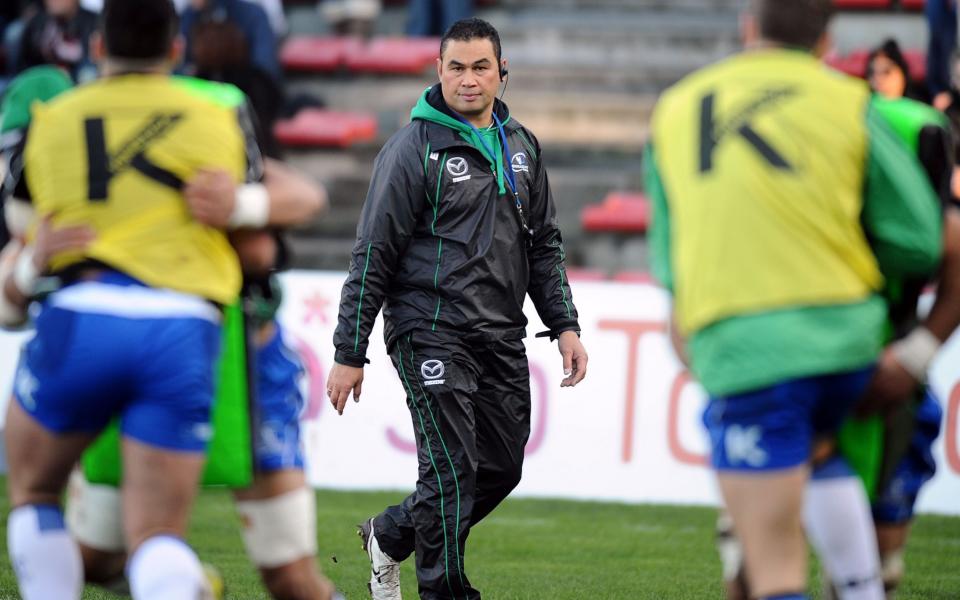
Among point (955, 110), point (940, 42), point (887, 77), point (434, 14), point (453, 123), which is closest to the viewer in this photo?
point (453, 123)

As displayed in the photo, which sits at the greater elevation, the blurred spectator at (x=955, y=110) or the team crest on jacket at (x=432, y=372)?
the team crest on jacket at (x=432, y=372)

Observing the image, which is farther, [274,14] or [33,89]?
[274,14]

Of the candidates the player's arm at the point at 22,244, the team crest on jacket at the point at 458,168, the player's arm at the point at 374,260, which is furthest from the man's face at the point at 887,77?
the player's arm at the point at 22,244

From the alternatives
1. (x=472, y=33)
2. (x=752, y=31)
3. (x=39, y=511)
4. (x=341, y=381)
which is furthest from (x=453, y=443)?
(x=752, y=31)

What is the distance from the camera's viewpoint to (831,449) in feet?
14.3

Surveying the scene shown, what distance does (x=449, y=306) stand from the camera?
20.8ft

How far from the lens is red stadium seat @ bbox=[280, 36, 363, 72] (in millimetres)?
17047

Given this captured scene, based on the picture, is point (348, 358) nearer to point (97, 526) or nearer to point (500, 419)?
point (500, 419)

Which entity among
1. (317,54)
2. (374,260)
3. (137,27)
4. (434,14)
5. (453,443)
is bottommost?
(317,54)

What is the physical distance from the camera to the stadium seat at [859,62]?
14336 millimetres

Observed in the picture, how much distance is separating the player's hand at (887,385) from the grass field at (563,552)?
311cm

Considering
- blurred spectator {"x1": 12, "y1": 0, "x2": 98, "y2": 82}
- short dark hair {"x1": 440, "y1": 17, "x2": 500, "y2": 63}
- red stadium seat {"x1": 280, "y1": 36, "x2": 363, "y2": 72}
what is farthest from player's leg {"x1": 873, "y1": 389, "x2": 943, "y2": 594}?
red stadium seat {"x1": 280, "y1": 36, "x2": 363, "y2": 72}

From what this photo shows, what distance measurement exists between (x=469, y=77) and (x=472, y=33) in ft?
0.75

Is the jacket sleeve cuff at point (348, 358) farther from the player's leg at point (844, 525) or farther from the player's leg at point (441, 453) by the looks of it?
the player's leg at point (844, 525)
